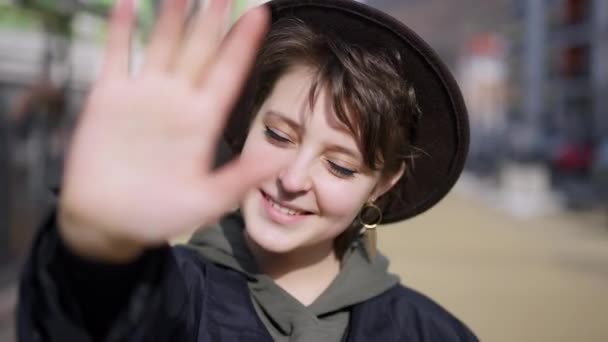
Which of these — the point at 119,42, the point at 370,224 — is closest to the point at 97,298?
the point at 119,42

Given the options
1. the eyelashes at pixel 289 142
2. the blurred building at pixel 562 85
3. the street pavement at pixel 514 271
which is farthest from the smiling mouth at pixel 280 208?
the blurred building at pixel 562 85

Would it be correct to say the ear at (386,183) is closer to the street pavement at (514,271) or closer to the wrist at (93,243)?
the wrist at (93,243)

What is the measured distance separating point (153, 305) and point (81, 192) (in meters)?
0.20

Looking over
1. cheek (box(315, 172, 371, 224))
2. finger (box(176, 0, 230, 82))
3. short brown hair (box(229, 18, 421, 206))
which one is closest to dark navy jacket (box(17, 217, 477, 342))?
finger (box(176, 0, 230, 82))

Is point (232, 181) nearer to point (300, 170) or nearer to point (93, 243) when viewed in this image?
point (93, 243)

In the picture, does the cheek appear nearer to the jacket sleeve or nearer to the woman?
the woman

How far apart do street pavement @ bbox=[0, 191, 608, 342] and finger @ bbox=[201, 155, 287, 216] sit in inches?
133

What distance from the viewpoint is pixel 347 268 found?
58.7 inches

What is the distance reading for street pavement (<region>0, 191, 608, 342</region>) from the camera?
473 cm

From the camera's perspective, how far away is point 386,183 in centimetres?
154

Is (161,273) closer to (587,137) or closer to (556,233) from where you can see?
(556,233)

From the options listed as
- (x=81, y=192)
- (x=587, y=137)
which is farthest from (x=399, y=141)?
(x=587, y=137)

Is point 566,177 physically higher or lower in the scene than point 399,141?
lower

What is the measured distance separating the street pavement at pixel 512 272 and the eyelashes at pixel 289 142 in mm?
3023
